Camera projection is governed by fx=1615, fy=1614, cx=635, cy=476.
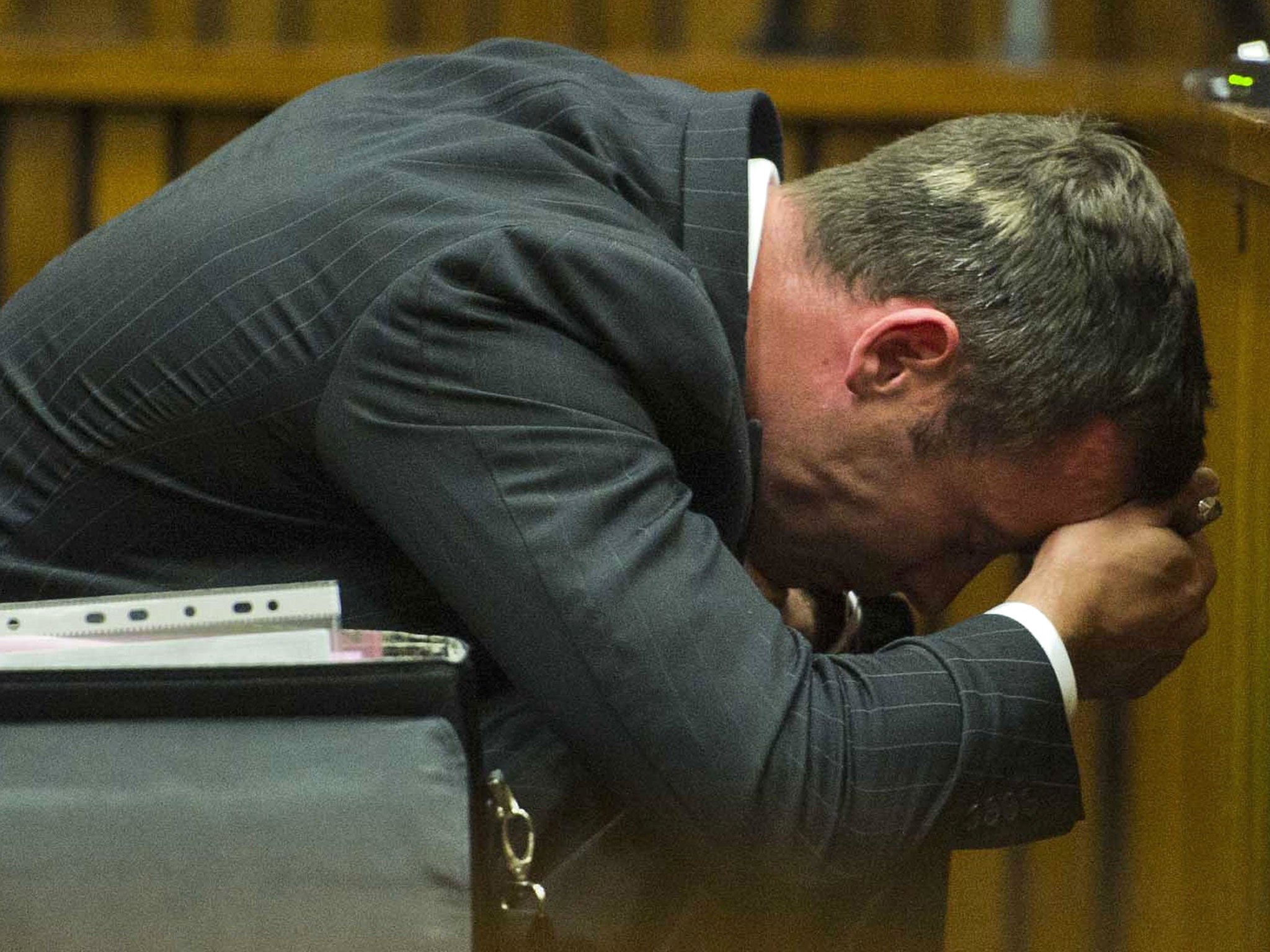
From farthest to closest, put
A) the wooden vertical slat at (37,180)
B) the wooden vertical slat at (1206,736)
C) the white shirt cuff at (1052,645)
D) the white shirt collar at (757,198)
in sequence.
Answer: the wooden vertical slat at (37,180), the wooden vertical slat at (1206,736), the white shirt collar at (757,198), the white shirt cuff at (1052,645)

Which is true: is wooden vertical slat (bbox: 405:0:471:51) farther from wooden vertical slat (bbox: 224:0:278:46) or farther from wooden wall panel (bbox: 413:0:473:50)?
wooden vertical slat (bbox: 224:0:278:46)

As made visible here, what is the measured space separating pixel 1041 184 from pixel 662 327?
0.31 metres

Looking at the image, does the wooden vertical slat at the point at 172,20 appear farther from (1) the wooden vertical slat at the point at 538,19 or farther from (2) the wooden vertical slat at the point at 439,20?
(1) the wooden vertical slat at the point at 538,19

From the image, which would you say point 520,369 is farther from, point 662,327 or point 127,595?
point 127,595

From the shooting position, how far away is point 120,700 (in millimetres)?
878

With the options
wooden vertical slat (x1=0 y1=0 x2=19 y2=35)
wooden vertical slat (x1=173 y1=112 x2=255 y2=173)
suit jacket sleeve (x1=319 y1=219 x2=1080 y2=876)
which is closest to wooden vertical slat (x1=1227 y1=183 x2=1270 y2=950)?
suit jacket sleeve (x1=319 y1=219 x2=1080 y2=876)

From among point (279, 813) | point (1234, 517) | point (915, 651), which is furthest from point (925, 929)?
point (279, 813)

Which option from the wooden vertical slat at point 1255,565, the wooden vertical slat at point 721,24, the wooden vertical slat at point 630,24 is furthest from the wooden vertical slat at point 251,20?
the wooden vertical slat at point 1255,565

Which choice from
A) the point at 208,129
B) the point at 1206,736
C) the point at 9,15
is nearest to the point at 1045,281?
the point at 1206,736

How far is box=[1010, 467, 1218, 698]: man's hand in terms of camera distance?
1069mm

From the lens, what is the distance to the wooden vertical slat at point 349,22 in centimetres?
225

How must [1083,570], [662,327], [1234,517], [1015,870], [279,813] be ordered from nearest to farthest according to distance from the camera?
[279,813], [662,327], [1083,570], [1234,517], [1015,870]

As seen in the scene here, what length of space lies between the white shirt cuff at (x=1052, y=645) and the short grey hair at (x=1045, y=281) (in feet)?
0.41

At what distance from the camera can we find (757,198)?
3.87 ft
